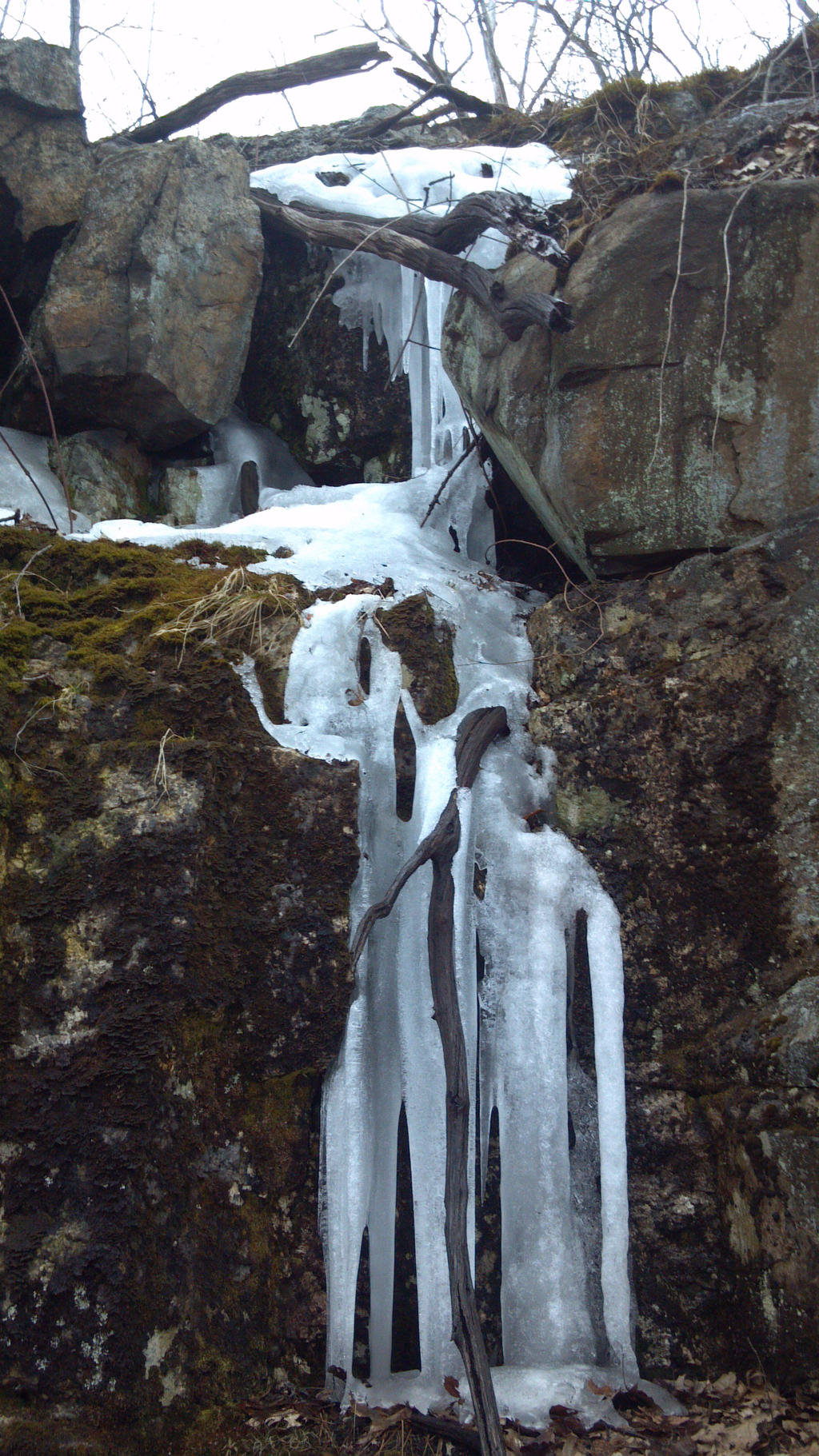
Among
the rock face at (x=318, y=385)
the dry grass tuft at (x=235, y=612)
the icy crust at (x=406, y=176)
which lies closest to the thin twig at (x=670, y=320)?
the dry grass tuft at (x=235, y=612)

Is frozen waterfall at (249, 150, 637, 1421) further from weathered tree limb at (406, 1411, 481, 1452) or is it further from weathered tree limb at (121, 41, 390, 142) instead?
weathered tree limb at (121, 41, 390, 142)

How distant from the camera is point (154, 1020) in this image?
254cm

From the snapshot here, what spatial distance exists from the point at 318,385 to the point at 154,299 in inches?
40.0

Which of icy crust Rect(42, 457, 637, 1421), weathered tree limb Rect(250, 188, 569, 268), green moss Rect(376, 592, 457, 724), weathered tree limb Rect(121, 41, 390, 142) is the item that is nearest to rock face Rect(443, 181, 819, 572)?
weathered tree limb Rect(250, 188, 569, 268)

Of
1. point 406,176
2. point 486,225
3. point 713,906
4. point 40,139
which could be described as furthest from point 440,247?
point 713,906

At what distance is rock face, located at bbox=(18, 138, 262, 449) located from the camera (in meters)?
4.86

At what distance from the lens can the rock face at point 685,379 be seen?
329cm

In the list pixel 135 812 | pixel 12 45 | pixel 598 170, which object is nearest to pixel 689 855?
pixel 135 812

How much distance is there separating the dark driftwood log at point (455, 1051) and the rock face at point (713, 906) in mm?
391

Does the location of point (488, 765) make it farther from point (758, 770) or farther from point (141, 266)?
point (141, 266)

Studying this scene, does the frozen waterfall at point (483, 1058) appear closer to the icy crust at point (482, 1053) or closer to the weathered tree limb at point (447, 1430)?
the icy crust at point (482, 1053)

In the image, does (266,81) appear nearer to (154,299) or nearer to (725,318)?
(154,299)

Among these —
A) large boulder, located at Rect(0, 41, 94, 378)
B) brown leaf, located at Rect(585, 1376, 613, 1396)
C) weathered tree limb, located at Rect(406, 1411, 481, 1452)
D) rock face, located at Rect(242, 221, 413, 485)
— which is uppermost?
large boulder, located at Rect(0, 41, 94, 378)

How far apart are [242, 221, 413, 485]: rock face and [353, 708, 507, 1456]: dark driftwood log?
258 cm
